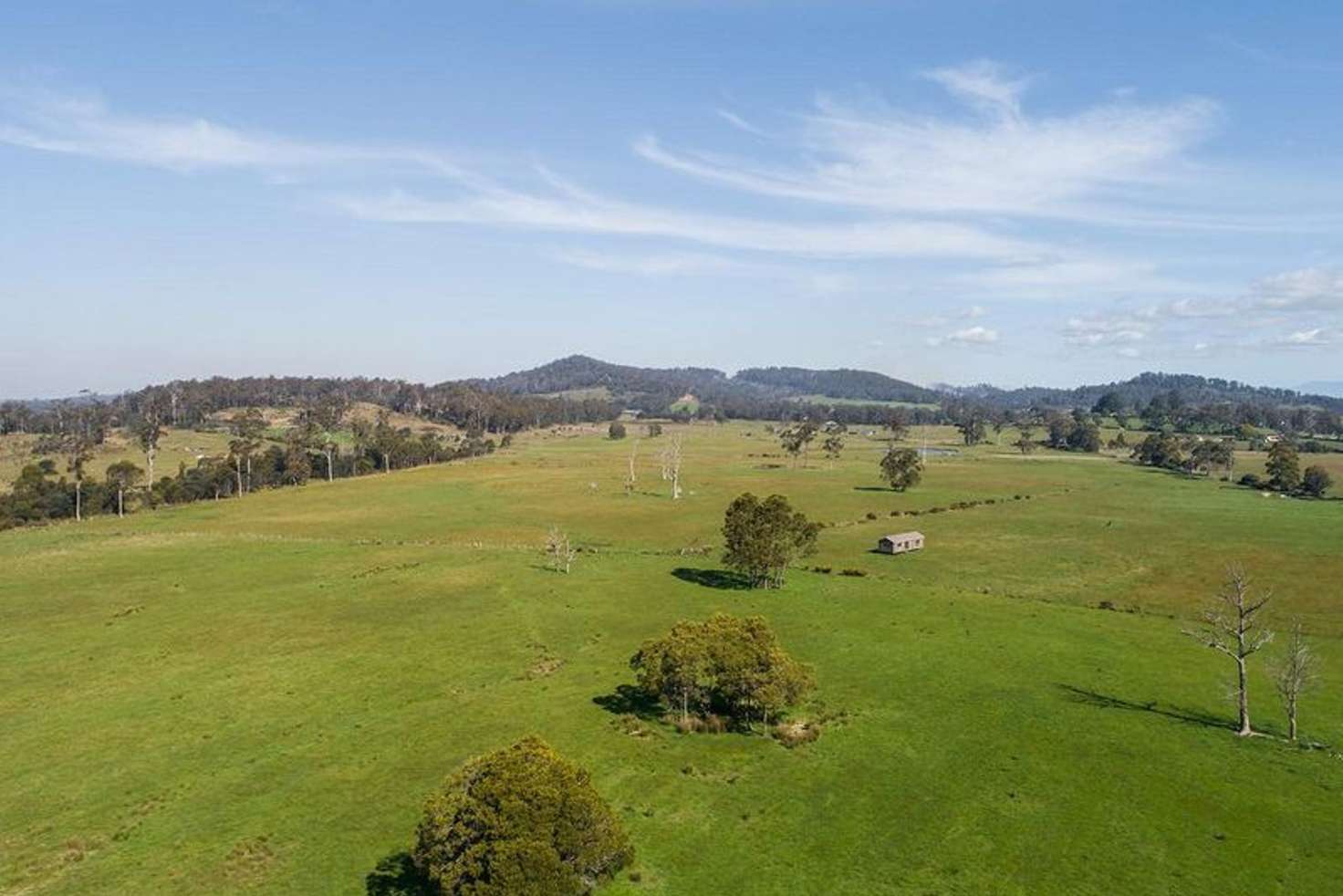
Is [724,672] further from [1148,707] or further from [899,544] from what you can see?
[899,544]

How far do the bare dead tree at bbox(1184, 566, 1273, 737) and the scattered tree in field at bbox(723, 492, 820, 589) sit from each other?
3507 cm

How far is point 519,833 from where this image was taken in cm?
3028

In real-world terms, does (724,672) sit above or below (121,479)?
below

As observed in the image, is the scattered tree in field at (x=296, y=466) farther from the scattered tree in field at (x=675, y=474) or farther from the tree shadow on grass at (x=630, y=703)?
the tree shadow on grass at (x=630, y=703)

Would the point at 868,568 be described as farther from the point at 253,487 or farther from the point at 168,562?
the point at 253,487

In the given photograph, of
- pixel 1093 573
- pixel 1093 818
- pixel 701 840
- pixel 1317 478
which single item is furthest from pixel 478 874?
pixel 1317 478

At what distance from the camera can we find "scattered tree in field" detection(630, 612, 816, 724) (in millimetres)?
48406

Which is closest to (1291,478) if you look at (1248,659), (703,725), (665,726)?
(1248,659)

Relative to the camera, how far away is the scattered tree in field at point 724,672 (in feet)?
159

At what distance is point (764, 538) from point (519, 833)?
53.2 metres

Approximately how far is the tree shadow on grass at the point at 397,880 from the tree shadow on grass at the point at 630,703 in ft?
58.4

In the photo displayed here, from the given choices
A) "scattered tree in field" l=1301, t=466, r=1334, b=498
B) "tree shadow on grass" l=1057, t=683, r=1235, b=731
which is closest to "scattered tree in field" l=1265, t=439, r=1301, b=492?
"scattered tree in field" l=1301, t=466, r=1334, b=498

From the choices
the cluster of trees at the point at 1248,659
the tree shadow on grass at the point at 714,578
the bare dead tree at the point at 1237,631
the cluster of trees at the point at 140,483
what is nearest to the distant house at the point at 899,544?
the tree shadow on grass at the point at 714,578

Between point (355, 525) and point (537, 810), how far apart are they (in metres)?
101
